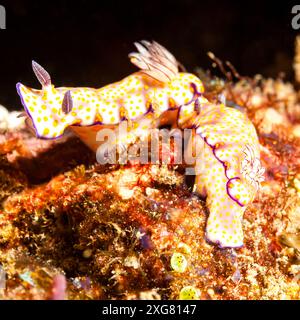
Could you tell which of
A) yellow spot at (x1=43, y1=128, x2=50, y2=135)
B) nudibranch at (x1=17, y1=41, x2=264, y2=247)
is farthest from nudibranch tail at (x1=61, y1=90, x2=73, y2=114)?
yellow spot at (x1=43, y1=128, x2=50, y2=135)

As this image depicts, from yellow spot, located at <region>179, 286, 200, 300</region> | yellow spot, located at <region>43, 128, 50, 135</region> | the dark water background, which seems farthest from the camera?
the dark water background

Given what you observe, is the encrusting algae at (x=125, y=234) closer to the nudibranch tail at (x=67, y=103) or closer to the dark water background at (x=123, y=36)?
the nudibranch tail at (x=67, y=103)

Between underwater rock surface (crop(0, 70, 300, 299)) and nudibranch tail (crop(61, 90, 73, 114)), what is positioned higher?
nudibranch tail (crop(61, 90, 73, 114))

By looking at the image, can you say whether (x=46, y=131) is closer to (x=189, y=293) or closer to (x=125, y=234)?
(x=125, y=234)

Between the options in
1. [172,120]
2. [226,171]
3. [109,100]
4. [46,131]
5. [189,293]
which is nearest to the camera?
[189,293]

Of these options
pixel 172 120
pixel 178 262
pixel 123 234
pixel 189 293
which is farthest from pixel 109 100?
pixel 189 293

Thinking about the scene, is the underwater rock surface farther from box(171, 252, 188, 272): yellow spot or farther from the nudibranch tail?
the nudibranch tail
